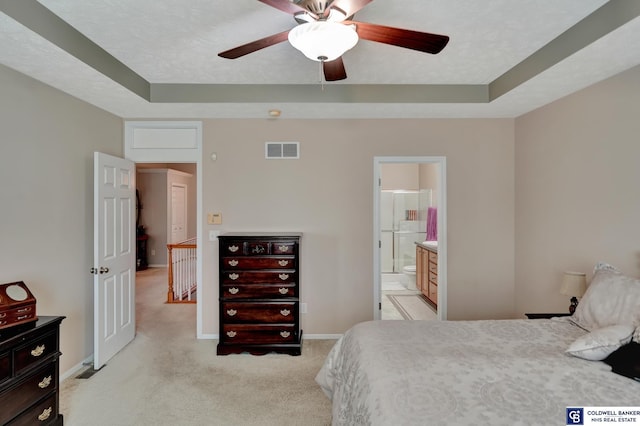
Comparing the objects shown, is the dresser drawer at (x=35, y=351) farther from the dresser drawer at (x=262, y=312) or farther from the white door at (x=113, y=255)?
the dresser drawer at (x=262, y=312)

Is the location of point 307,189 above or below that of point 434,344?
above

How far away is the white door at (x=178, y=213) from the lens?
8.19m

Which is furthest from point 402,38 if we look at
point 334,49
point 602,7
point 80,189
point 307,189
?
point 80,189

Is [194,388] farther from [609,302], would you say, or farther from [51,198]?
[609,302]

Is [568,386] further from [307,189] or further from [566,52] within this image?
[307,189]

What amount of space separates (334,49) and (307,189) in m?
2.25

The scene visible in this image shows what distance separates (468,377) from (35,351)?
2.55 meters

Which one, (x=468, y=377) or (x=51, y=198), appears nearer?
(x=468, y=377)

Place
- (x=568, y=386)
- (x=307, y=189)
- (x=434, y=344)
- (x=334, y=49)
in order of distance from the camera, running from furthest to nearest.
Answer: (x=307, y=189) < (x=434, y=344) < (x=334, y=49) < (x=568, y=386)

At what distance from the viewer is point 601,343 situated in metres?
1.64

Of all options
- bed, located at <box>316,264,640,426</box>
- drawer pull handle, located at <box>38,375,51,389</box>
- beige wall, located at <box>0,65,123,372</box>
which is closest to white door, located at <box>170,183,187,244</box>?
beige wall, located at <box>0,65,123,372</box>

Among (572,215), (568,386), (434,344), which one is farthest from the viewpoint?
(572,215)

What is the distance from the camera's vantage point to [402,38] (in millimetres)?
1599

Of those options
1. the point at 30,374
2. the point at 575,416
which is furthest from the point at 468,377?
the point at 30,374
